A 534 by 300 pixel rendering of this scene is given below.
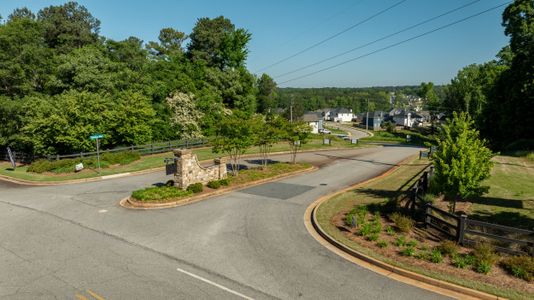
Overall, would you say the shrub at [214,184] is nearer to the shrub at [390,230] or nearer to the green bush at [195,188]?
the green bush at [195,188]

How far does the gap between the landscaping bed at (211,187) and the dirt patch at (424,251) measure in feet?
28.7

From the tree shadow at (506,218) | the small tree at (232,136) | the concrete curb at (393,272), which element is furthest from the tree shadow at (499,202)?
the small tree at (232,136)

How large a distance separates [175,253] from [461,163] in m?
11.7

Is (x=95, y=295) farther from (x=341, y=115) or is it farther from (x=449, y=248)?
(x=341, y=115)

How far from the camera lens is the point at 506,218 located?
1499cm

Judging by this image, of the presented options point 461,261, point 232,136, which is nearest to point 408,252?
point 461,261

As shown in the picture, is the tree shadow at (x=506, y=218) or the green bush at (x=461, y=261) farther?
the tree shadow at (x=506, y=218)

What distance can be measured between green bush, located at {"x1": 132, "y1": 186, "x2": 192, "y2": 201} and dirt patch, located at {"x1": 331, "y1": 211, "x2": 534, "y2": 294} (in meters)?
9.22

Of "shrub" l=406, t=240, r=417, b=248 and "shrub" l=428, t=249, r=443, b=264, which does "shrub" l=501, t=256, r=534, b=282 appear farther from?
"shrub" l=406, t=240, r=417, b=248

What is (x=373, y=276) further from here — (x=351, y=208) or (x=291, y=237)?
(x=351, y=208)

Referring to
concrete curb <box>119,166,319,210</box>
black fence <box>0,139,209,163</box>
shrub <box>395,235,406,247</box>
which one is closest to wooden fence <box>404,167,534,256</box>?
shrub <box>395,235,406,247</box>

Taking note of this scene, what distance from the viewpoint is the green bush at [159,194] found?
742 inches

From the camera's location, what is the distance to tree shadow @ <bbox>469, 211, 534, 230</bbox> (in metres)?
14.1

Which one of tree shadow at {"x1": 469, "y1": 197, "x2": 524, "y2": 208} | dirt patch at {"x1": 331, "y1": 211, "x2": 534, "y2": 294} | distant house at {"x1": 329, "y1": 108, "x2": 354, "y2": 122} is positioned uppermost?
distant house at {"x1": 329, "y1": 108, "x2": 354, "y2": 122}
